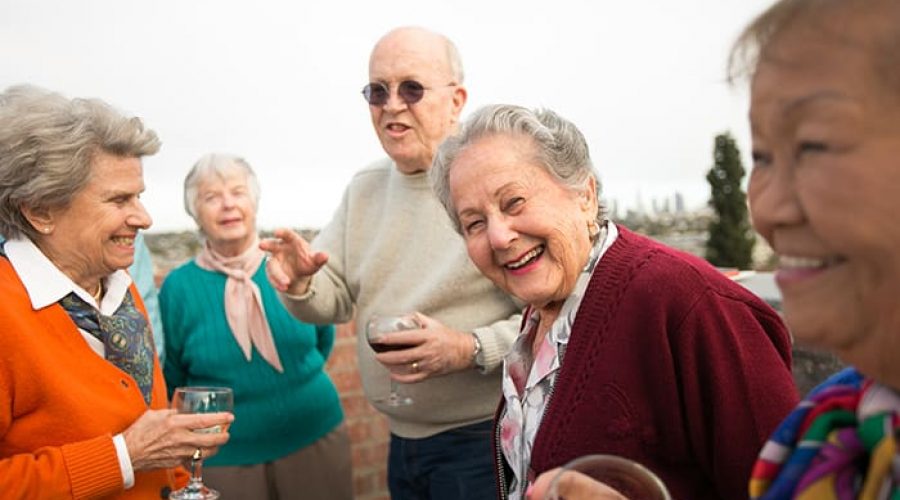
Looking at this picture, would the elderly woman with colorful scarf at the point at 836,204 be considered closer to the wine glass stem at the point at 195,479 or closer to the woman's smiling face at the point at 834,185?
the woman's smiling face at the point at 834,185

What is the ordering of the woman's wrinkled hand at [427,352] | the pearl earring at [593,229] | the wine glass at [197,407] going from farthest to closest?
the woman's wrinkled hand at [427,352] < the wine glass at [197,407] < the pearl earring at [593,229]

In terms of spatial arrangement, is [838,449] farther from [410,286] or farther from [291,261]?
[291,261]

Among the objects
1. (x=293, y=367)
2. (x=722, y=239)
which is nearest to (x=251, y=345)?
(x=293, y=367)

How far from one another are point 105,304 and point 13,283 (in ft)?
0.93

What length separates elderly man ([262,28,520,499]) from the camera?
8.45 ft

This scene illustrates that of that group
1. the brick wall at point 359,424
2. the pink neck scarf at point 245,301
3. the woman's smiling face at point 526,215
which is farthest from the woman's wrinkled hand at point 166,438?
the brick wall at point 359,424

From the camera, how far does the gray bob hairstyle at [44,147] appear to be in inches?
85.7

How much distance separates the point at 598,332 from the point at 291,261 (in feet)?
4.83

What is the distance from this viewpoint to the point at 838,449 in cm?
83

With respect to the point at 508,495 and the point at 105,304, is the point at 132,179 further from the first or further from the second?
the point at 508,495

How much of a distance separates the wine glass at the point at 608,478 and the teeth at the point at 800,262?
357 mm

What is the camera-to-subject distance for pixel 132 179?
2.38 m

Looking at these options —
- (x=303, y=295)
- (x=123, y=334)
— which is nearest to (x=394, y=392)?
(x=303, y=295)

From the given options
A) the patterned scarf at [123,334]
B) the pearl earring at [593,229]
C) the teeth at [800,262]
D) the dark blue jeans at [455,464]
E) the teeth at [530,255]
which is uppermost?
the teeth at [800,262]
